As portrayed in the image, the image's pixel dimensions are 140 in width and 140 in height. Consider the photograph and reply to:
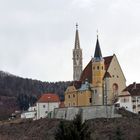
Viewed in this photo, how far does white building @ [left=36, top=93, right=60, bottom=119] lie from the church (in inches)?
252

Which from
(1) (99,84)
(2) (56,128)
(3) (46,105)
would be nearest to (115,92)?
(1) (99,84)

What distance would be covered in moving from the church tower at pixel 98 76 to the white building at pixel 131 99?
3.79m

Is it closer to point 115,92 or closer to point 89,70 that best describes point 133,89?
point 115,92

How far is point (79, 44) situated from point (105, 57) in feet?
65.2

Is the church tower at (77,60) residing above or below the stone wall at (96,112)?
above

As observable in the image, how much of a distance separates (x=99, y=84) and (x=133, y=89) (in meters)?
6.18

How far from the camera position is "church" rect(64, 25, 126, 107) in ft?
310

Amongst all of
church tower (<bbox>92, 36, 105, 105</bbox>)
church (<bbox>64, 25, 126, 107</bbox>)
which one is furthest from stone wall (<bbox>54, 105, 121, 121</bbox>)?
church tower (<bbox>92, 36, 105, 105</bbox>)

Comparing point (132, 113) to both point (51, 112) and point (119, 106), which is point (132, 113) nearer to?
point (119, 106)

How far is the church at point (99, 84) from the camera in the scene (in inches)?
3720

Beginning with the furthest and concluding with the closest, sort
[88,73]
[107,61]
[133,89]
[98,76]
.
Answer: [88,73] → [107,61] → [98,76] → [133,89]

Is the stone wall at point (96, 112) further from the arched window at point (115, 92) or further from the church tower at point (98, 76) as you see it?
the arched window at point (115, 92)

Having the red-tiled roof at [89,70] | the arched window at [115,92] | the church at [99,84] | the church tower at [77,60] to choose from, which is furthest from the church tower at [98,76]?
the church tower at [77,60]

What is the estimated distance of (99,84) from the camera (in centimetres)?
9450
